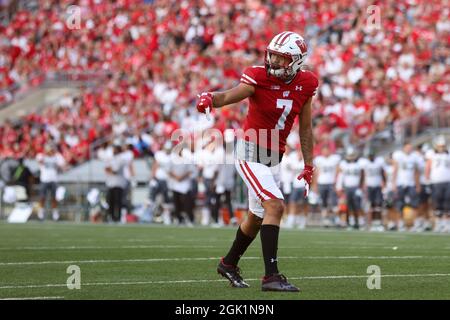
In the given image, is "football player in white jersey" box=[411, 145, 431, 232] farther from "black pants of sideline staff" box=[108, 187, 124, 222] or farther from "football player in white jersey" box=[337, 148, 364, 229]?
"black pants of sideline staff" box=[108, 187, 124, 222]

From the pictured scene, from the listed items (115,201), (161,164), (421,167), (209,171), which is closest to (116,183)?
(115,201)

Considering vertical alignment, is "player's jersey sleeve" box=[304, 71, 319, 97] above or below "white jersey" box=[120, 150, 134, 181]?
above

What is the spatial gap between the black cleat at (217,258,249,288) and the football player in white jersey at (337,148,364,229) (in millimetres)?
12743

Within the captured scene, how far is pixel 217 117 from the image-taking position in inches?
994

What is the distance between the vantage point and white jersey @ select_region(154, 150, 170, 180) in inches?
931

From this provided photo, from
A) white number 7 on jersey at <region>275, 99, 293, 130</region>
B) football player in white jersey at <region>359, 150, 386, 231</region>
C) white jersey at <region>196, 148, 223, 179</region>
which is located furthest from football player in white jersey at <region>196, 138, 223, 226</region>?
white number 7 on jersey at <region>275, 99, 293, 130</region>

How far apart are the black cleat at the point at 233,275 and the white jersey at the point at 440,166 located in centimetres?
1173

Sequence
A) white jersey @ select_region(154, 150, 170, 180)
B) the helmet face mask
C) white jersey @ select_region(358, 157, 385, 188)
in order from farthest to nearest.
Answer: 1. white jersey @ select_region(154, 150, 170, 180)
2. white jersey @ select_region(358, 157, 385, 188)
3. the helmet face mask

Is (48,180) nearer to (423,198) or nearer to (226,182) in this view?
(226,182)

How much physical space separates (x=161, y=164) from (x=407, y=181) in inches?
229
